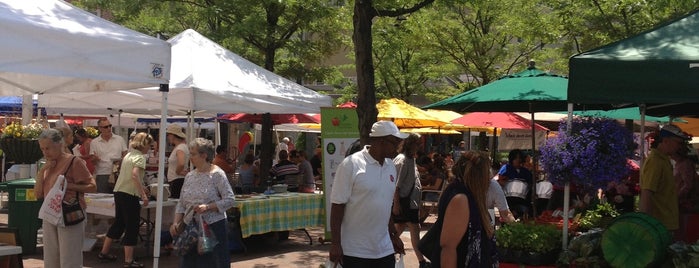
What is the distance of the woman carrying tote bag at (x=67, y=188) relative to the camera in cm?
626

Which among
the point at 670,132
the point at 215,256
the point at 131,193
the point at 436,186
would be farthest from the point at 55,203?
the point at 436,186

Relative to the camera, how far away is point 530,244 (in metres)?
6.23

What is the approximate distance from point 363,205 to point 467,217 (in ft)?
2.60

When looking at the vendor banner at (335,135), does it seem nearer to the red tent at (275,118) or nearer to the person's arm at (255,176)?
the person's arm at (255,176)

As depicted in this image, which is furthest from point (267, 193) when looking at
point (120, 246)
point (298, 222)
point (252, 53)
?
point (252, 53)

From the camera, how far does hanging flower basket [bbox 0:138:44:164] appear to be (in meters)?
10.4

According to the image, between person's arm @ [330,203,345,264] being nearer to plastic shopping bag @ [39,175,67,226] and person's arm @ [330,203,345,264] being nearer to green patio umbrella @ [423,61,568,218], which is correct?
plastic shopping bag @ [39,175,67,226]

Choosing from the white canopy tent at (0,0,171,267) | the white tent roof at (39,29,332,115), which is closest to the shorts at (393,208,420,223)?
the white tent roof at (39,29,332,115)

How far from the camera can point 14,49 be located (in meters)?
5.02

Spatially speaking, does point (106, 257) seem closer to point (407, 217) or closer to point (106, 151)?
point (106, 151)

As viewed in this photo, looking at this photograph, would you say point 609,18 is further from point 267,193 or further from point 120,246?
point 120,246

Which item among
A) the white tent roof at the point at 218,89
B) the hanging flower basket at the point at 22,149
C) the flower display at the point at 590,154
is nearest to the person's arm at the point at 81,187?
the white tent roof at the point at 218,89

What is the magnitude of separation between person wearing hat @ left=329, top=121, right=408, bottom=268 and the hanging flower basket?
6.82 m

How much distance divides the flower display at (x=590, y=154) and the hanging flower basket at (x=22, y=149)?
748 centimetres
